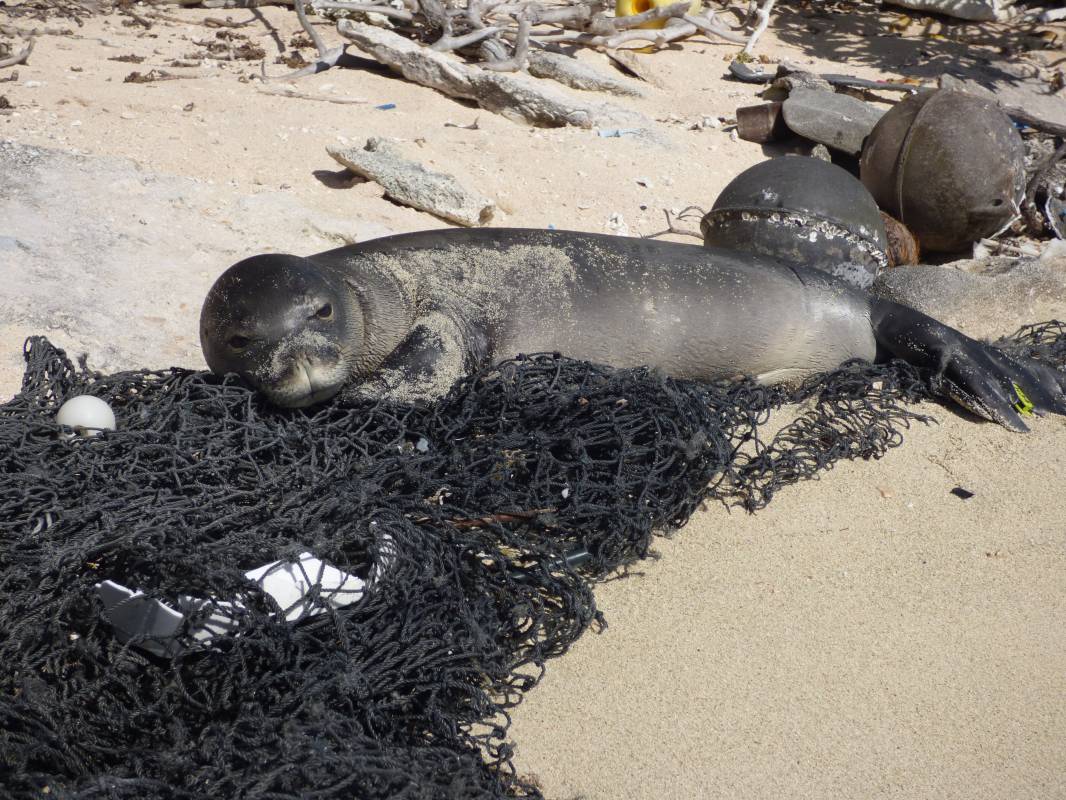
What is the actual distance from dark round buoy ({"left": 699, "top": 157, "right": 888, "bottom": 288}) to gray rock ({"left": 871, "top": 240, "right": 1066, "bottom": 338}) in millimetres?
179

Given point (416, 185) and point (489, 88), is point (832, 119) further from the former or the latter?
point (416, 185)

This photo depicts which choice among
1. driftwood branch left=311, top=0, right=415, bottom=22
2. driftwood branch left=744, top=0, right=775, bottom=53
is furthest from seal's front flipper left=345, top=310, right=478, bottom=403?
driftwood branch left=744, top=0, right=775, bottom=53

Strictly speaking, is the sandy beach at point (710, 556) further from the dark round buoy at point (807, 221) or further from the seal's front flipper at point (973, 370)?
the dark round buoy at point (807, 221)

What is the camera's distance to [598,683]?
2.87 meters

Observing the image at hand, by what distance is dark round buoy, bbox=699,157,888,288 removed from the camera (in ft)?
16.8

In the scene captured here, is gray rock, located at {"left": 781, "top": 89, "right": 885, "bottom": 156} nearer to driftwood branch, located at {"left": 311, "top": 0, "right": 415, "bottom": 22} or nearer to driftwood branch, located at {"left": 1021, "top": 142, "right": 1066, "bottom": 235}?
driftwood branch, located at {"left": 1021, "top": 142, "right": 1066, "bottom": 235}

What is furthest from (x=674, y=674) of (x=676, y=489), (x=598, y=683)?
(x=676, y=489)

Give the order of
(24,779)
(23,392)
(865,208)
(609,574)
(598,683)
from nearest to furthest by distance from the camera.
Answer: (24,779) → (598,683) → (609,574) → (23,392) → (865,208)

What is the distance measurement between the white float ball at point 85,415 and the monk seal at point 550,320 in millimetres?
437

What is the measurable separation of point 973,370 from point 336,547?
9.54 ft

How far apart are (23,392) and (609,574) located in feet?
7.18

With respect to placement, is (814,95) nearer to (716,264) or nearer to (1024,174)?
(1024,174)

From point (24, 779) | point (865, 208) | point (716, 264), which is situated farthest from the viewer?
point (865, 208)

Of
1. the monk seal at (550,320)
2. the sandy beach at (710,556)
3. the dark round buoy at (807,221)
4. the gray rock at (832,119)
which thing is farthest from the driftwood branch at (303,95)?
the monk seal at (550,320)
